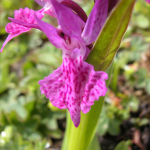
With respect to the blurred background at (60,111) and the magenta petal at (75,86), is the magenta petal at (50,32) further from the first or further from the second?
the blurred background at (60,111)

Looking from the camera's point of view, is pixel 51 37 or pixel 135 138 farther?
pixel 135 138

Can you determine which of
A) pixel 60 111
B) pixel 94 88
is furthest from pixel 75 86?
pixel 60 111

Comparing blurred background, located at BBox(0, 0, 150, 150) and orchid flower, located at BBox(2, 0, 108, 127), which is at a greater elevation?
orchid flower, located at BBox(2, 0, 108, 127)

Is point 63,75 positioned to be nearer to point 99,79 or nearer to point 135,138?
point 99,79


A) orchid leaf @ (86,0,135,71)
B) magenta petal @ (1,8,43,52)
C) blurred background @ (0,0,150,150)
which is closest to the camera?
orchid leaf @ (86,0,135,71)

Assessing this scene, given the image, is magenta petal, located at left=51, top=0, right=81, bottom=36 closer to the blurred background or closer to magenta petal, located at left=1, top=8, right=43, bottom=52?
magenta petal, located at left=1, top=8, right=43, bottom=52

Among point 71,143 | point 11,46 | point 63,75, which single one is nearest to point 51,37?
point 63,75

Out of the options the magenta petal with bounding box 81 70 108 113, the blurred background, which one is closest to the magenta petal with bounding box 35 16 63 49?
the magenta petal with bounding box 81 70 108 113
